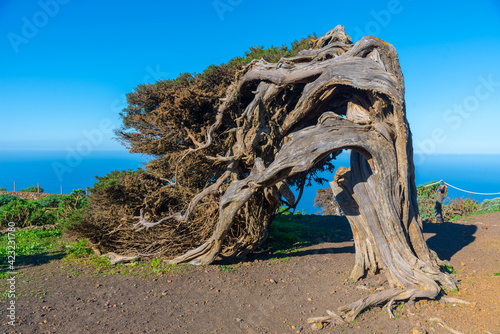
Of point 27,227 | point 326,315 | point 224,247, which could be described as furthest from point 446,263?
point 27,227

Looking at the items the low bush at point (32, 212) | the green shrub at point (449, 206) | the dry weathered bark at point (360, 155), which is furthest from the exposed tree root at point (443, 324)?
the low bush at point (32, 212)

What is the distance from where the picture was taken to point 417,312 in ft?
15.8

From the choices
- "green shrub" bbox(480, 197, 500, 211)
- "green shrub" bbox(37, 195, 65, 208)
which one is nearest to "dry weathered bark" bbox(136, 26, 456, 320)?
"green shrub" bbox(480, 197, 500, 211)

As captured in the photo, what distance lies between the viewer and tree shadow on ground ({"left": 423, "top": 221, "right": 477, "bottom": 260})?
7555 millimetres

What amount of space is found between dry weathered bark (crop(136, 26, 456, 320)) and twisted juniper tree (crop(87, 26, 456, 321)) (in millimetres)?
20

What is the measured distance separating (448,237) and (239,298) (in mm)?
6700

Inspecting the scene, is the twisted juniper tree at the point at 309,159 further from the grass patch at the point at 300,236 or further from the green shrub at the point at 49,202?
the green shrub at the point at 49,202

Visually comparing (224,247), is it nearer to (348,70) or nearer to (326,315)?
(326,315)

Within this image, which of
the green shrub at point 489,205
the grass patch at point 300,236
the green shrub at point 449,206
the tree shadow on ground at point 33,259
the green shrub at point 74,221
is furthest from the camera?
the green shrub at point 449,206

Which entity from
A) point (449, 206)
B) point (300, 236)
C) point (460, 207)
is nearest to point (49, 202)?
point (300, 236)

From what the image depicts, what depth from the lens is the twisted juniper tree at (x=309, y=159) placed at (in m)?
5.43

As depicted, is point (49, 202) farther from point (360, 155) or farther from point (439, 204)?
point (439, 204)

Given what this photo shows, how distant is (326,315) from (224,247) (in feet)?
10.7

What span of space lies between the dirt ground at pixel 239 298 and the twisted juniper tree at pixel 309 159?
1.28ft
